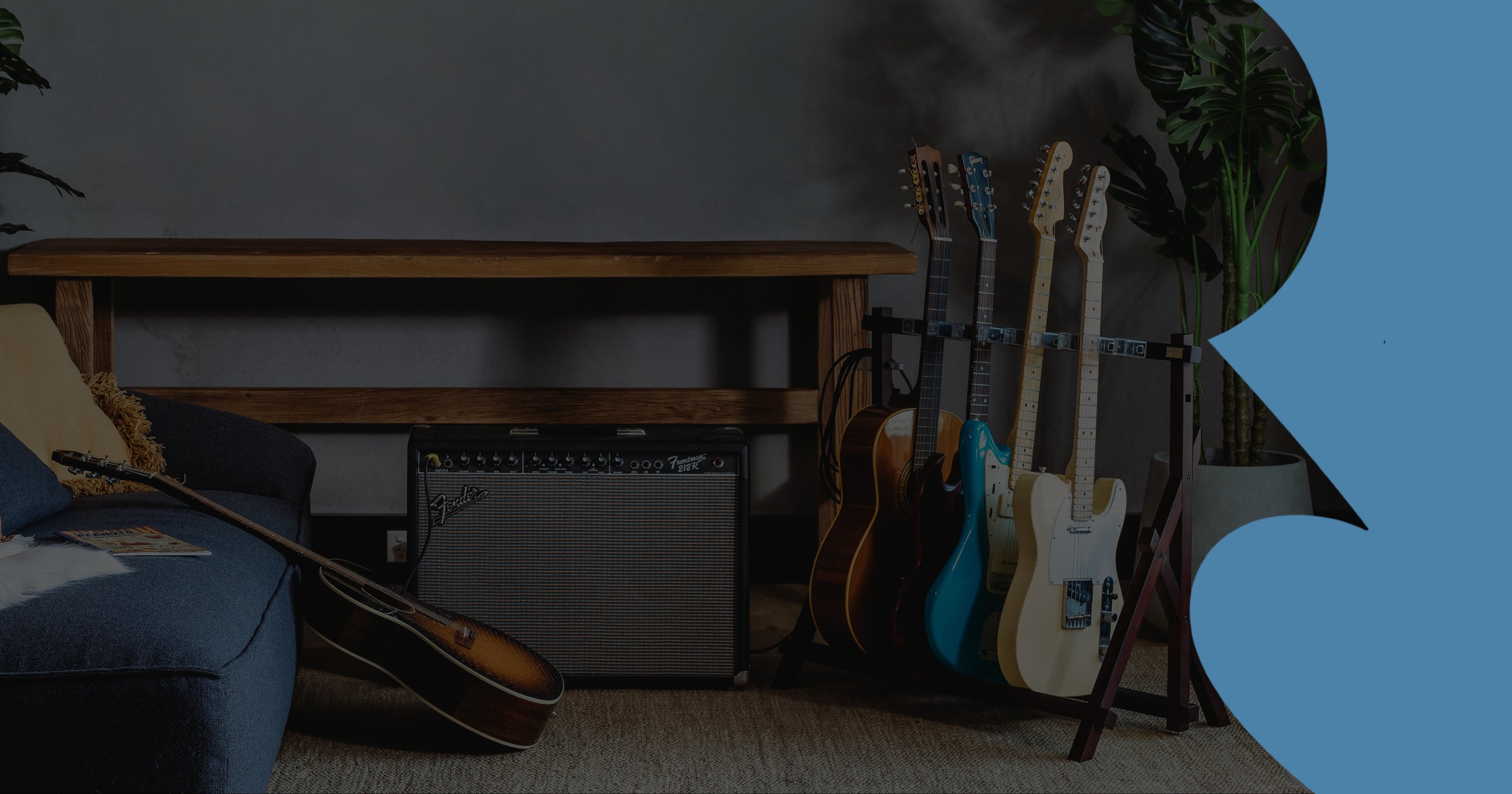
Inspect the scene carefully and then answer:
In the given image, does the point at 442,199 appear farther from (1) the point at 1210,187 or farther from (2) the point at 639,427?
(1) the point at 1210,187

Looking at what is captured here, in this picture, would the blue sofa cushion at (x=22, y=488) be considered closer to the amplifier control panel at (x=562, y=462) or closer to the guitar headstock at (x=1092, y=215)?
the amplifier control panel at (x=562, y=462)

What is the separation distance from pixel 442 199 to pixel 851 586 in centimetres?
133

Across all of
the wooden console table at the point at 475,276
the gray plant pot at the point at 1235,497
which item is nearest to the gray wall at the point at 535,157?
the wooden console table at the point at 475,276

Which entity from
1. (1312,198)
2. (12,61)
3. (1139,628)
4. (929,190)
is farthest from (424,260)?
(1312,198)

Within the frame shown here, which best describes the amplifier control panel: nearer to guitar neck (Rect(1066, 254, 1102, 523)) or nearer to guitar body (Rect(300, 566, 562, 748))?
guitar body (Rect(300, 566, 562, 748))

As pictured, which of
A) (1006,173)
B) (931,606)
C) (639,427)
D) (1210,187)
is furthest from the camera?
(1006,173)

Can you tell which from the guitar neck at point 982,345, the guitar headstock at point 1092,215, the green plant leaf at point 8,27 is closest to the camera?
the guitar headstock at point 1092,215

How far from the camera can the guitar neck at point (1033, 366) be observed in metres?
1.91

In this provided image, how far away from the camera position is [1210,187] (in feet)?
7.50

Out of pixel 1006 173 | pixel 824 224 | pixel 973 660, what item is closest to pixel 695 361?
pixel 824 224

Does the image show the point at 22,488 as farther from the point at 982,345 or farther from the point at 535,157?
the point at 982,345

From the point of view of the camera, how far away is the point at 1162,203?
7.79ft

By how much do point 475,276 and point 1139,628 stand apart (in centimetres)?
142

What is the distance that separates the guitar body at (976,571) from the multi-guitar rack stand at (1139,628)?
0.16 feet
